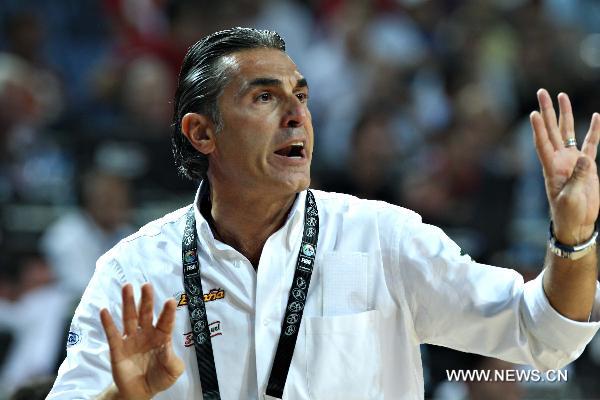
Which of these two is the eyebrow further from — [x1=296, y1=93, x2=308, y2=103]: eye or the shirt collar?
the shirt collar

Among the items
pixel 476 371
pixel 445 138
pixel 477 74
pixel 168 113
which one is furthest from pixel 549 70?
pixel 476 371

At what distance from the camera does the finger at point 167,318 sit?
331 cm

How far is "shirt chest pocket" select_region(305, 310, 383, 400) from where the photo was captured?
11.5ft

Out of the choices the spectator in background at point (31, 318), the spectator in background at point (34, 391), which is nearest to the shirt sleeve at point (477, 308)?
the spectator in background at point (34, 391)

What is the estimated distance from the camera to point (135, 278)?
382 centimetres

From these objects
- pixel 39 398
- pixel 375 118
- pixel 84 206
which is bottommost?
pixel 39 398

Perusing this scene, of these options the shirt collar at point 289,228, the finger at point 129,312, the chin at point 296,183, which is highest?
the chin at point 296,183

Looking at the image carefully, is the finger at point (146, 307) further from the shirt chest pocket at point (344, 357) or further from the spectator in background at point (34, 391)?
the spectator in background at point (34, 391)

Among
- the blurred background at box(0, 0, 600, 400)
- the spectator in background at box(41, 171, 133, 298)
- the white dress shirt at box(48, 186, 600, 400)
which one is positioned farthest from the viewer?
the spectator in background at box(41, 171, 133, 298)

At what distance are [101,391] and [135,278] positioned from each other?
42 cm

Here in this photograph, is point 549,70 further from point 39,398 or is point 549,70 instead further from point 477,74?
point 39,398

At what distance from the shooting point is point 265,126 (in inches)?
151

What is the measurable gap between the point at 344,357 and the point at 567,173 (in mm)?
901

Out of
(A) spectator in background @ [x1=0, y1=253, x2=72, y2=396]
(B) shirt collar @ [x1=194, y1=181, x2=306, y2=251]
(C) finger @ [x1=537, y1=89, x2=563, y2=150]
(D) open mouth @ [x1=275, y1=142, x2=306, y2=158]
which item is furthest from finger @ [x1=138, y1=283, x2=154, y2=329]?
(A) spectator in background @ [x1=0, y1=253, x2=72, y2=396]
